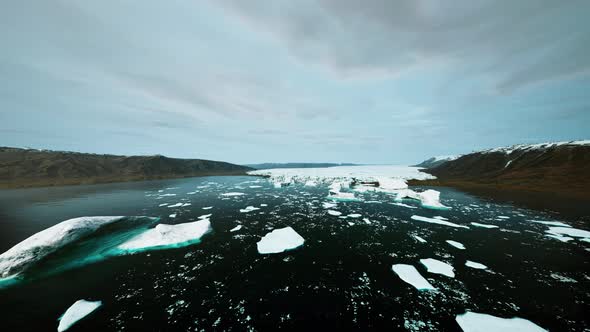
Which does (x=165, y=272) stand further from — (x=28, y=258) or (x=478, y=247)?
(x=478, y=247)

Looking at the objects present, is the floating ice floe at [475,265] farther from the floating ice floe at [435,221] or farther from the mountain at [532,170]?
the mountain at [532,170]

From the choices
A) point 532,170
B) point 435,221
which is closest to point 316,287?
point 435,221

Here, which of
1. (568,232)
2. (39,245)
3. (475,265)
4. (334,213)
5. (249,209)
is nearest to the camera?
(39,245)

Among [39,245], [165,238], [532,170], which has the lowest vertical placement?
[165,238]

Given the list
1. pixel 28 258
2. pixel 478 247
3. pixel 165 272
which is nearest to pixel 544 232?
pixel 478 247

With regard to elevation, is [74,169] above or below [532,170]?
below

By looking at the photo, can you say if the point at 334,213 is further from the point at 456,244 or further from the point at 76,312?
the point at 76,312

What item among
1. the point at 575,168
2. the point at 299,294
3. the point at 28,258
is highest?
the point at 575,168
